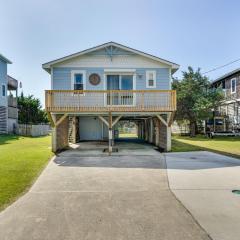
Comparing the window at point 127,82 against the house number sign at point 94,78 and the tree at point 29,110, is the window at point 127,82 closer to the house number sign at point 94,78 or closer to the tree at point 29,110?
the house number sign at point 94,78

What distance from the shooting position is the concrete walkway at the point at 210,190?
170 inches

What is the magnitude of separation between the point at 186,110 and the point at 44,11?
17556 millimetres

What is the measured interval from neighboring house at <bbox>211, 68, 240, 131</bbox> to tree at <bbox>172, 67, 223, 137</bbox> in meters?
1.67

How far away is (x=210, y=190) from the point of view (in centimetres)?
650

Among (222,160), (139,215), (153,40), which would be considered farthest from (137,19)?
(139,215)

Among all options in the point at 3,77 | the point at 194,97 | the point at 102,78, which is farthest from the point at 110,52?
the point at 3,77

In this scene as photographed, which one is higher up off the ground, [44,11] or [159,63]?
[44,11]

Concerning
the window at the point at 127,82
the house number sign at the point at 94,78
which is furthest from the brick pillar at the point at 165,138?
the house number sign at the point at 94,78

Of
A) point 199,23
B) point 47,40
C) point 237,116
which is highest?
point 199,23

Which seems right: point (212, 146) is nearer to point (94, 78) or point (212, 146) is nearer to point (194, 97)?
point (94, 78)

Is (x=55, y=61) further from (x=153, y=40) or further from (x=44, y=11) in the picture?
(x=153, y=40)

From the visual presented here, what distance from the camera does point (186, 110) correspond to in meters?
26.3

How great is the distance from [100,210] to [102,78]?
37.4 ft

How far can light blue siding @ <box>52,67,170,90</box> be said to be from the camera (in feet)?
50.4
